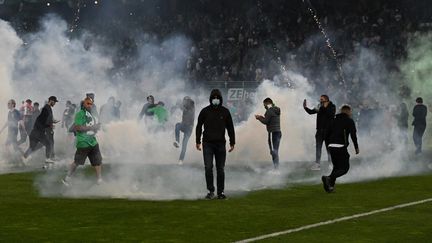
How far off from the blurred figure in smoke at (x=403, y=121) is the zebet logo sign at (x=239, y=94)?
6.07m

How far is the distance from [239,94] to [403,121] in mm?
7467

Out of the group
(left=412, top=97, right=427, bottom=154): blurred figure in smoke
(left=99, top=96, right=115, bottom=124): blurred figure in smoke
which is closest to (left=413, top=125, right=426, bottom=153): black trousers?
(left=412, top=97, right=427, bottom=154): blurred figure in smoke

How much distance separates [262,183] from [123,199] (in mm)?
4178

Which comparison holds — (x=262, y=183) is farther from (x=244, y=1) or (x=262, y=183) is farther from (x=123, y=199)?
(x=244, y=1)

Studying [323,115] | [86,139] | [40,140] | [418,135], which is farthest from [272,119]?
[418,135]

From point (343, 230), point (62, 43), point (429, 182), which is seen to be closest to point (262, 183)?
point (429, 182)

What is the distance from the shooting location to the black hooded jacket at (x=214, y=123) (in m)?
16.0

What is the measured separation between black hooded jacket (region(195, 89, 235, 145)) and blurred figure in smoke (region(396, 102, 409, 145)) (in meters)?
18.9

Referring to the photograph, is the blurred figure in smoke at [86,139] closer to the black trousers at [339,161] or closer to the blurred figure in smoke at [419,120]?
the black trousers at [339,161]

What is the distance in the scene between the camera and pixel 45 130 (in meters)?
24.0

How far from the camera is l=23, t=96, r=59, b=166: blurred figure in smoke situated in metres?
23.2

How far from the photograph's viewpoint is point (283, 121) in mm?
30578

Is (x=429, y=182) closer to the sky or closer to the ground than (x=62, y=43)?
closer to the ground

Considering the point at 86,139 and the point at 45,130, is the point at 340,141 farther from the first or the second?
the point at 45,130
